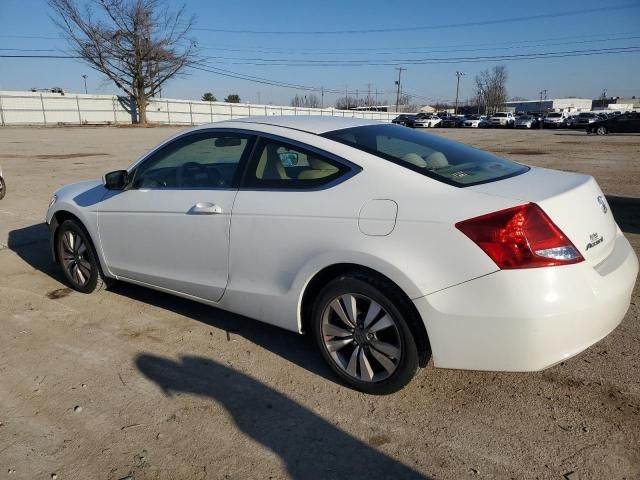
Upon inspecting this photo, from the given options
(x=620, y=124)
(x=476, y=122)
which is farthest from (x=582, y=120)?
(x=620, y=124)

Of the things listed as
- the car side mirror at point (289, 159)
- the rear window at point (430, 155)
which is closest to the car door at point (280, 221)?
the car side mirror at point (289, 159)

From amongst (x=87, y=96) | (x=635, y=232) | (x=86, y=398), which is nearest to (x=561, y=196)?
(x=86, y=398)

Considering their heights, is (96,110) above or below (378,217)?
below

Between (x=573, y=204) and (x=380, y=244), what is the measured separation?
1.02 m

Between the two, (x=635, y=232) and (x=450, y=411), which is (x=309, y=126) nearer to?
(x=450, y=411)

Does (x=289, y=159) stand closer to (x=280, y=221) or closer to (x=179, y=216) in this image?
(x=280, y=221)

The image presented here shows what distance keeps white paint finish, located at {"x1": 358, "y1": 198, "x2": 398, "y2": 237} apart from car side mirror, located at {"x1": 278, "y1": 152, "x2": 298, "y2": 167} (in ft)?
2.13

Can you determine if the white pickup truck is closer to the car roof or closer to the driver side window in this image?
the car roof

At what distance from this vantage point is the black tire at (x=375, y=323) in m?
2.67

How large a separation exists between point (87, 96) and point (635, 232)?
5166cm

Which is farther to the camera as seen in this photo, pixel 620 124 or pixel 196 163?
pixel 620 124

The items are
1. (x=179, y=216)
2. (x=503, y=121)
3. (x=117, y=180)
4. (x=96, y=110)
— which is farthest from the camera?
(x=503, y=121)

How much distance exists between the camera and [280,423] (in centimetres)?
270

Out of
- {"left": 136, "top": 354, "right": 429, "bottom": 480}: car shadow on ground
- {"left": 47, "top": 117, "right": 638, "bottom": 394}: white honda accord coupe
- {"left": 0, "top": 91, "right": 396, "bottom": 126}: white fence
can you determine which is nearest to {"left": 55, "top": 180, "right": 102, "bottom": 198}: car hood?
{"left": 47, "top": 117, "right": 638, "bottom": 394}: white honda accord coupe
